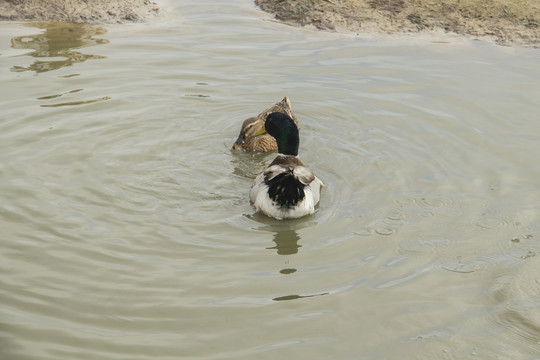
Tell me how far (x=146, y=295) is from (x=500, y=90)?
743cm

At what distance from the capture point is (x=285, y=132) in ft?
27.7

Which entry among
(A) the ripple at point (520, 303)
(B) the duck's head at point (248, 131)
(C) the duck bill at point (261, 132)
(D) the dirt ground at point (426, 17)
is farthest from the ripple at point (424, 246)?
(D) the dirt ground at point (426, 17)

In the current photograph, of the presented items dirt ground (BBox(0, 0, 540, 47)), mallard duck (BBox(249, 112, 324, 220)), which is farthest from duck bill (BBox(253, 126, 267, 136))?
dirt ground (BBox(0, 0, 540, 47))

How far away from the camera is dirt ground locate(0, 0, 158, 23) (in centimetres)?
1366

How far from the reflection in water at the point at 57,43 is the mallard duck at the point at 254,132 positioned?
12.7ft

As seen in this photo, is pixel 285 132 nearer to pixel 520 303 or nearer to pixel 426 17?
pixel 520 303

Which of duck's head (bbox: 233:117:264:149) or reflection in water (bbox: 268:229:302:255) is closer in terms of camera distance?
reflection in water (bbox: 268:229:302:255)

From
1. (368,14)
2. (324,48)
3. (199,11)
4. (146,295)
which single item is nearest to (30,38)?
(199,11)

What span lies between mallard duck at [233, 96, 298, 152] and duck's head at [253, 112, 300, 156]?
0.68m

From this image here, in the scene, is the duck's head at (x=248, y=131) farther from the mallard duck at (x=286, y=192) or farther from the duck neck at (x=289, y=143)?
the mallard duck at (x=286, y=192)

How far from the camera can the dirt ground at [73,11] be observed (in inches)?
538

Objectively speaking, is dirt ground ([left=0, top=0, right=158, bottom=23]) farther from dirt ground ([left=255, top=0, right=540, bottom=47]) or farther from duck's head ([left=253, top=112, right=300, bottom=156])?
duck's head ([left=253, top=112, right=300, bottom=156])

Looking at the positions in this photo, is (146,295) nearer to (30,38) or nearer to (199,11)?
(30,38)

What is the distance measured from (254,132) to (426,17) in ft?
20.5
